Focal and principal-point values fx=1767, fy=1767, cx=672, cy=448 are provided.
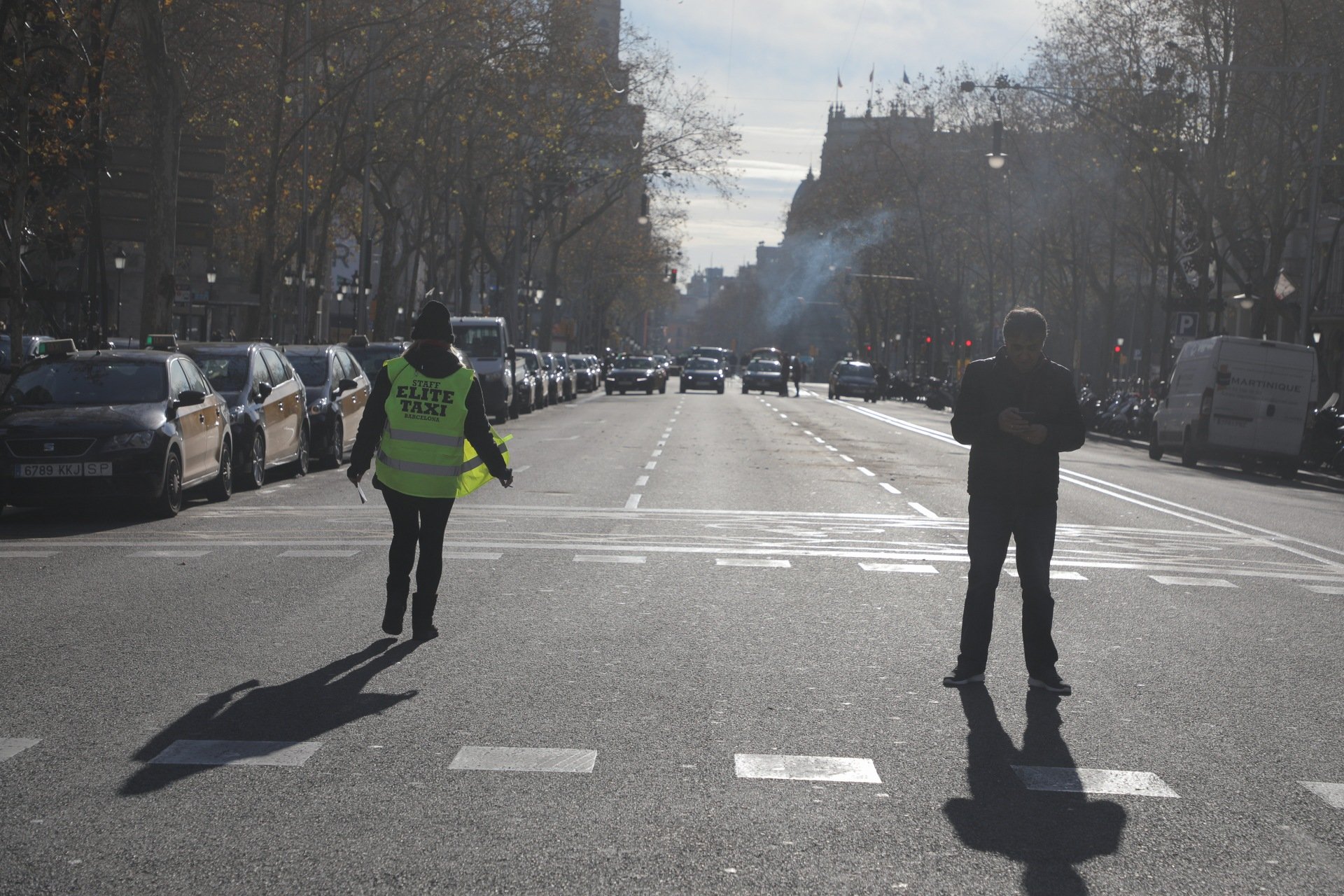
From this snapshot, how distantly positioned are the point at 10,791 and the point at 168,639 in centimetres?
324

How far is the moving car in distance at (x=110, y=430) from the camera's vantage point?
1518 centimetres

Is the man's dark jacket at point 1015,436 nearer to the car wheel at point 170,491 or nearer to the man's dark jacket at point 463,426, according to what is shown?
the man's dark jacket at point 463,426

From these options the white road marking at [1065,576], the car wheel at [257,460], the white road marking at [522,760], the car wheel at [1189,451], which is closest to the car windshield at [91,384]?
the car wheel at [257,460]

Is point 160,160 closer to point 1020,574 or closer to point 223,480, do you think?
point 223,480

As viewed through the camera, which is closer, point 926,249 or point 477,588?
point 477,588

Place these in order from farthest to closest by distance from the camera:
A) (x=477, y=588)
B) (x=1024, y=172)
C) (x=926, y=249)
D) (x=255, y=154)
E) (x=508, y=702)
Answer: (x=926, y=249) < (x=1024, y=172) < (x=255, y=154) < (x=477, y=588) < (x=508, y=702)

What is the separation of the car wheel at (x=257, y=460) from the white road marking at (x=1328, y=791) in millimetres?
14697

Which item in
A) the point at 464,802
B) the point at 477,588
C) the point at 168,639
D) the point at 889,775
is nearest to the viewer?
the point at 464,802

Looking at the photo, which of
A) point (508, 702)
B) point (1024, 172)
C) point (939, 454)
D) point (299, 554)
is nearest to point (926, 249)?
point (1024, 172)

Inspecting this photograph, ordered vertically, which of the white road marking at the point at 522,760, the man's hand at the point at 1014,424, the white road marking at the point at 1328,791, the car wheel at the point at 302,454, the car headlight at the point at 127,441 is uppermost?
the man's hand at the point at 1014,424

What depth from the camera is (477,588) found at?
11.3m

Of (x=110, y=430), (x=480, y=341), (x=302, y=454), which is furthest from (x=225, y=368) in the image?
(x=480, y=341)

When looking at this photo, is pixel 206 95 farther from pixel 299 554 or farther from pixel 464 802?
pixel 464 802

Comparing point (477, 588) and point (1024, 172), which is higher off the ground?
point (1024, 172)
